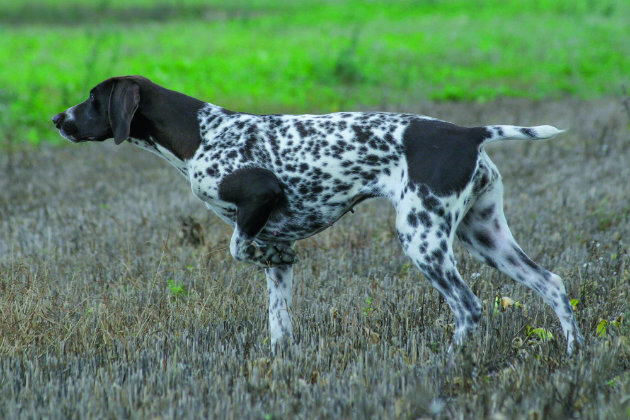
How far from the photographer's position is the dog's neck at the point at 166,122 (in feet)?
15.1

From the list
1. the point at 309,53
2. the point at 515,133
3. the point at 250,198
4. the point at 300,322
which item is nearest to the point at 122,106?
the point at 250,198

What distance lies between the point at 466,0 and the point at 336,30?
9992 mm

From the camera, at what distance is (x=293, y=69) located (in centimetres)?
1722

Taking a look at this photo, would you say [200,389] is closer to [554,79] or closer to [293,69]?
[293,69]

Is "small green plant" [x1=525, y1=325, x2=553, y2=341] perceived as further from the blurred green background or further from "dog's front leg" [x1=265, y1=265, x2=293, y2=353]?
the blurred green background

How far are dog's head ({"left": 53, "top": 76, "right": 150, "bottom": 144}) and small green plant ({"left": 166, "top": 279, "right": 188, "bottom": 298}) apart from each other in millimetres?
1131

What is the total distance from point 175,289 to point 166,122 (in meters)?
1.20

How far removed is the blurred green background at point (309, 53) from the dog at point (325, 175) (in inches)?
287

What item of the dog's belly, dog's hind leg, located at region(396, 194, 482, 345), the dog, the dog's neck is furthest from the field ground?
the dog's neck

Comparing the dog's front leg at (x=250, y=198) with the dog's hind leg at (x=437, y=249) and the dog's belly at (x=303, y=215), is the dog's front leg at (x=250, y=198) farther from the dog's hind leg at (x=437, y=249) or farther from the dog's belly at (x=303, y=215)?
the dog's hind leg at (x=437, y=249)

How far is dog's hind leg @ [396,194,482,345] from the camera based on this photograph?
411cm

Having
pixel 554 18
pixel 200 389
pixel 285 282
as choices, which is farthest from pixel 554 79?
pixel 200 389

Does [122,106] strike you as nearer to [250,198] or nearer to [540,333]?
[250,198]

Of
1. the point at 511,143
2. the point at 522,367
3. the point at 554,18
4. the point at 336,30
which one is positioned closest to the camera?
the point at 522,367
